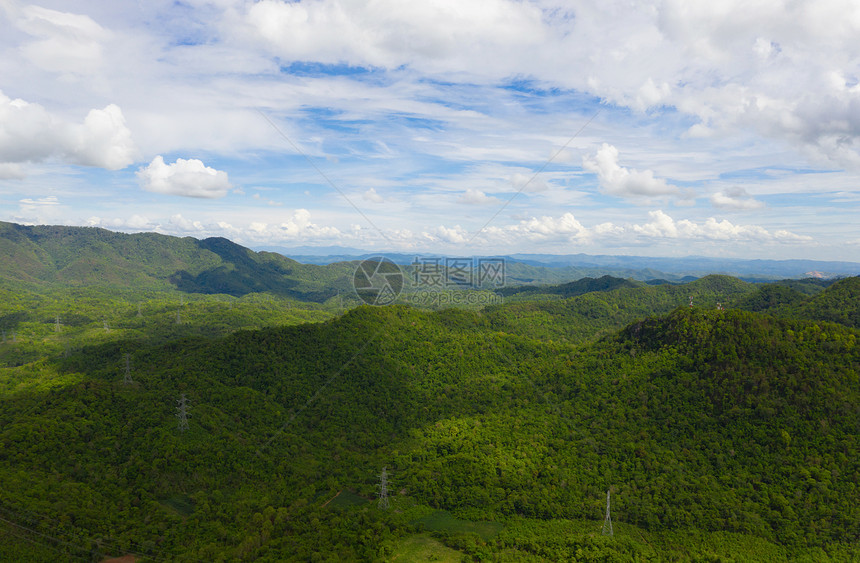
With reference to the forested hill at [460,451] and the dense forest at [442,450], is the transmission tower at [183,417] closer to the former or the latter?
the dense forest at [442,450]

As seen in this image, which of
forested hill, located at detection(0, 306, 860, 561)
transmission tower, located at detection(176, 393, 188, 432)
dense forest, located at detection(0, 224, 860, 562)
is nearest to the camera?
dense forest, located at detection(0, 224, 860, 562)

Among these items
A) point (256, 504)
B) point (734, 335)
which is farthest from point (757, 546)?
point (256, 504)

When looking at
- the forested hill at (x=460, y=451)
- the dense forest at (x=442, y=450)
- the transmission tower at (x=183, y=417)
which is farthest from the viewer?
the transmission tower at (x=183, y=417)

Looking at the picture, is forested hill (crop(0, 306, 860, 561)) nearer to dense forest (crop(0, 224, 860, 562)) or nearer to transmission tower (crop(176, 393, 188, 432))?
dense forest (crop(0, 224, 860, 562))

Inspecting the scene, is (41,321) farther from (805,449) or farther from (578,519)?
(805,449)

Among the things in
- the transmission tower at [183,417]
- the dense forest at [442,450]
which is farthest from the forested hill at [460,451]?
the transmission tower at [183,417]

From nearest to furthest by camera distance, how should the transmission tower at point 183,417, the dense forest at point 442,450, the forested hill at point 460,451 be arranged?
1. the dense forest at point 442,450
2. the forested hill at point 460,451
3. the transmission tower at point 183,417

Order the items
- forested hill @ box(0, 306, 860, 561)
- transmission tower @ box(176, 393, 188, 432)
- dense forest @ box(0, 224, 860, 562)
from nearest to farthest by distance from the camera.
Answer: dense forest @ box(0, 224, 860, 562), forested hill @ box(0, 306, 860, 561), transmission tower @ box(176, 393, 188, 432)

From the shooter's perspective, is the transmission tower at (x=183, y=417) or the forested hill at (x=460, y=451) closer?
the forested hill at (x=460, y=451)

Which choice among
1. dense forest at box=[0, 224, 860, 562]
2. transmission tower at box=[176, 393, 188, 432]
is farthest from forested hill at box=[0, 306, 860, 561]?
transmission tower at box=[176, 393, 188, 432]
